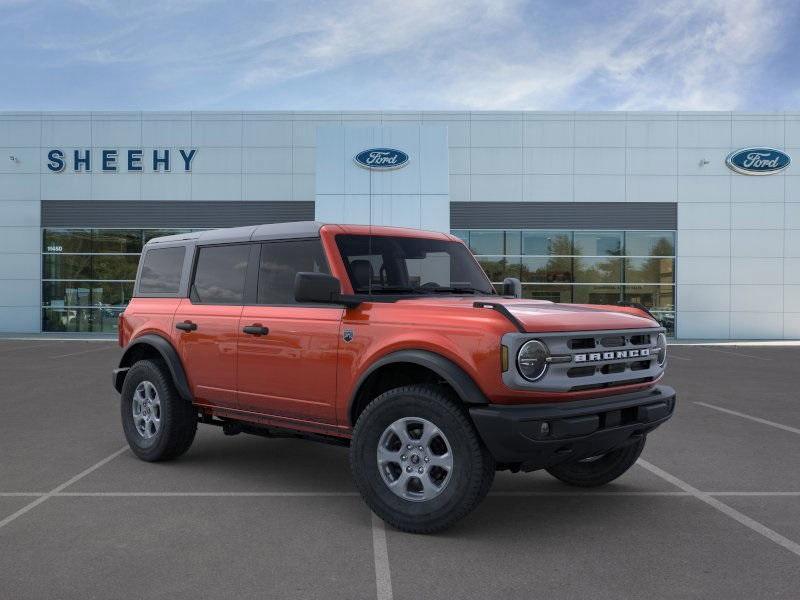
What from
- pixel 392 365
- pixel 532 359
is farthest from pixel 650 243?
pixel 532 359

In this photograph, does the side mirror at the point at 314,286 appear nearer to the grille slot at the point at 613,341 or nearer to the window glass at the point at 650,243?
the grille slot at the point at 613,341

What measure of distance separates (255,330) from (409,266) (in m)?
1.26

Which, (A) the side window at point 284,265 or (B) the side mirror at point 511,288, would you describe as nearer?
(A) the side window at point 284,265

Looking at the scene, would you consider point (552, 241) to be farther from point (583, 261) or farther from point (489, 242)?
point (489, 242)

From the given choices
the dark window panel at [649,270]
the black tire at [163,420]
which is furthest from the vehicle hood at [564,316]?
the dark window panel at [649,270]

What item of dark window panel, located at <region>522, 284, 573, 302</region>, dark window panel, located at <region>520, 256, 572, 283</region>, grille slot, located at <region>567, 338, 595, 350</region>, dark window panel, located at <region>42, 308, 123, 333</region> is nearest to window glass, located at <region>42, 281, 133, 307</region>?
dark window panel, located at <region>42, 308, 123, 333</region>

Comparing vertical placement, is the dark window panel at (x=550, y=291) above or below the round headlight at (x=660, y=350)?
above

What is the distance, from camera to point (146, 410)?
20.1 feet

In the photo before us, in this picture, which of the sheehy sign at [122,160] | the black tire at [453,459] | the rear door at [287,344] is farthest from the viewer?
the sheehy sign at [122,160]

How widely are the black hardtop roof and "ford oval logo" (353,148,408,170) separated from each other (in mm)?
18746

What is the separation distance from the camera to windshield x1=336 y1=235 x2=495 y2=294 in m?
5.01

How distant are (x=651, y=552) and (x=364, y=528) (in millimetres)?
1707

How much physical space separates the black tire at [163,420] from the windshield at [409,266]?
6.91 feet

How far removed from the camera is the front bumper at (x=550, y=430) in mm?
3865
